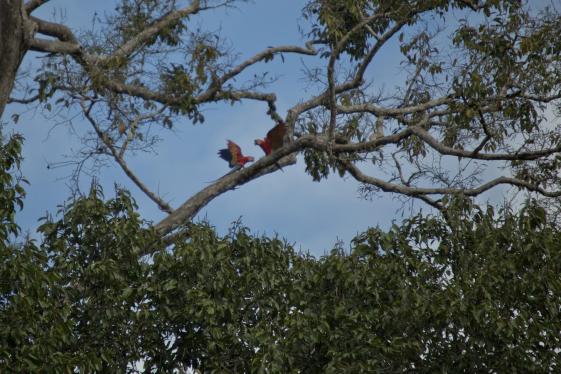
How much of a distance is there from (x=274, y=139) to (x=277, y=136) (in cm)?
6

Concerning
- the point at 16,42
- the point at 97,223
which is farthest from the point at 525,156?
the point at 16,42

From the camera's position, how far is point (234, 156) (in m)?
13.5

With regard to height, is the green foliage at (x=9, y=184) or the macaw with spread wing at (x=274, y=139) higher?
the macaw with spread wing at (x=274, y=139)

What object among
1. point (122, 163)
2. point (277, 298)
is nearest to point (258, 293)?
point (277, 298)

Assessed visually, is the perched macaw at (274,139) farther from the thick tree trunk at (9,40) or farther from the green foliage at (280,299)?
the thick tree trunk at (9,40)

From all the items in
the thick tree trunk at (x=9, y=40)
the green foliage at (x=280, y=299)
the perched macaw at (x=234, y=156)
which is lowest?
the green foliage at (x=280, y=299)

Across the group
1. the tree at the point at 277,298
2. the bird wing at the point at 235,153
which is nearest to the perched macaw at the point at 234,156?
the bird wing at the point at 235,153

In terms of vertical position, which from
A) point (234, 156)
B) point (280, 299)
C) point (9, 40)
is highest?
point (234, 156)

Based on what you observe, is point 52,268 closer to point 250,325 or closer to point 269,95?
point 250,325

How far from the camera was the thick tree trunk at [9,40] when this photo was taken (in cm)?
952

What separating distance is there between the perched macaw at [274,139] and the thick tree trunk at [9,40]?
14.8ft

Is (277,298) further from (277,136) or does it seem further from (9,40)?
(277,136)

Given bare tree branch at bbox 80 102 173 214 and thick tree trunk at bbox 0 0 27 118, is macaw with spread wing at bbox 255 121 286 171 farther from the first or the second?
thick tree trunk at bbox 0 0 27 118

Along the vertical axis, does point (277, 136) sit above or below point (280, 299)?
above
